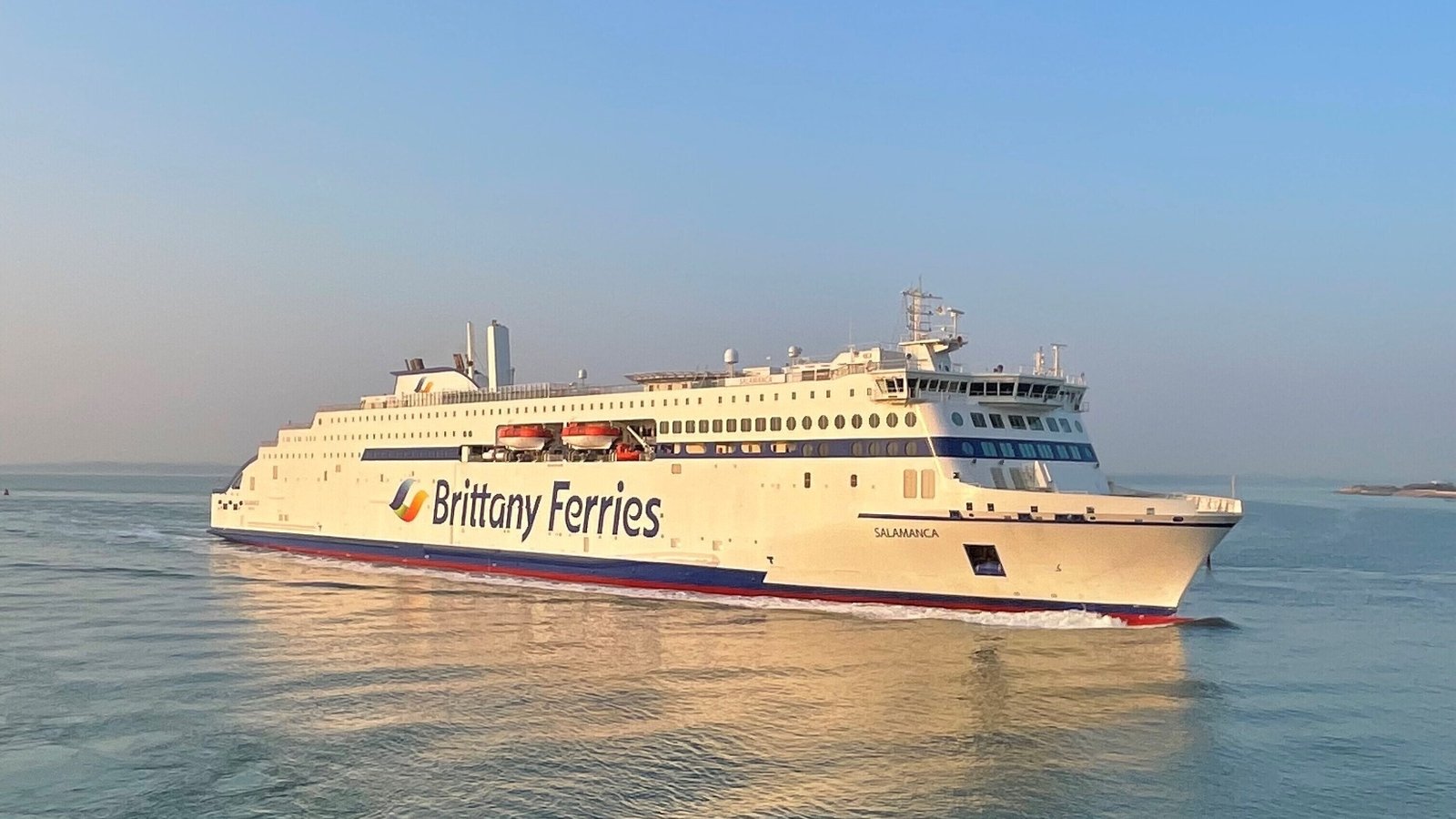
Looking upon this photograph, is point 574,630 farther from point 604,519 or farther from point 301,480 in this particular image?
point 301,480

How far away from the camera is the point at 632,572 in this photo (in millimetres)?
26953

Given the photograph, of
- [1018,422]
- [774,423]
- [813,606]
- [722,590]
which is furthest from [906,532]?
[722,590]

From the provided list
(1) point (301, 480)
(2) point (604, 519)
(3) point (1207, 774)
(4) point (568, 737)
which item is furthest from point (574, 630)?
(1) point (301, 480)

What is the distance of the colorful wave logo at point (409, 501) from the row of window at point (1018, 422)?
1907 centimetres

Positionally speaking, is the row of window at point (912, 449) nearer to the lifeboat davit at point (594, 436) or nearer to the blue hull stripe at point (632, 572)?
the blue hull stripe at point (632, 572)

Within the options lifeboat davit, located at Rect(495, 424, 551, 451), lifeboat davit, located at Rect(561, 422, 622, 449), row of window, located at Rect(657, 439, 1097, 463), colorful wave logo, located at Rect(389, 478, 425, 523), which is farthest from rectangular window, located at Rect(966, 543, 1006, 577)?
colorful wave logo, located at Rect(389, 478, 425, 523)

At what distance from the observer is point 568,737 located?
45.8ft

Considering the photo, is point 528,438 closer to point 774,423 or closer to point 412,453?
point 412,453

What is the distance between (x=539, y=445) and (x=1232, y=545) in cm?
3449

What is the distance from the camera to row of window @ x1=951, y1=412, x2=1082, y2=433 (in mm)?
22859

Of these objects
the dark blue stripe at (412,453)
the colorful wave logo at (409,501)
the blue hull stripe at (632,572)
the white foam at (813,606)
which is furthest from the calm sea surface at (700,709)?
the dark blue stripe at (412,453)

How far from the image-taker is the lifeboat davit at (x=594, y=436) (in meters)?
28.8

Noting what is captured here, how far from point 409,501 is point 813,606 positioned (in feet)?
55.0

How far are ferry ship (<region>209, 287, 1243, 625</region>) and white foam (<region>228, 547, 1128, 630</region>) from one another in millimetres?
195
